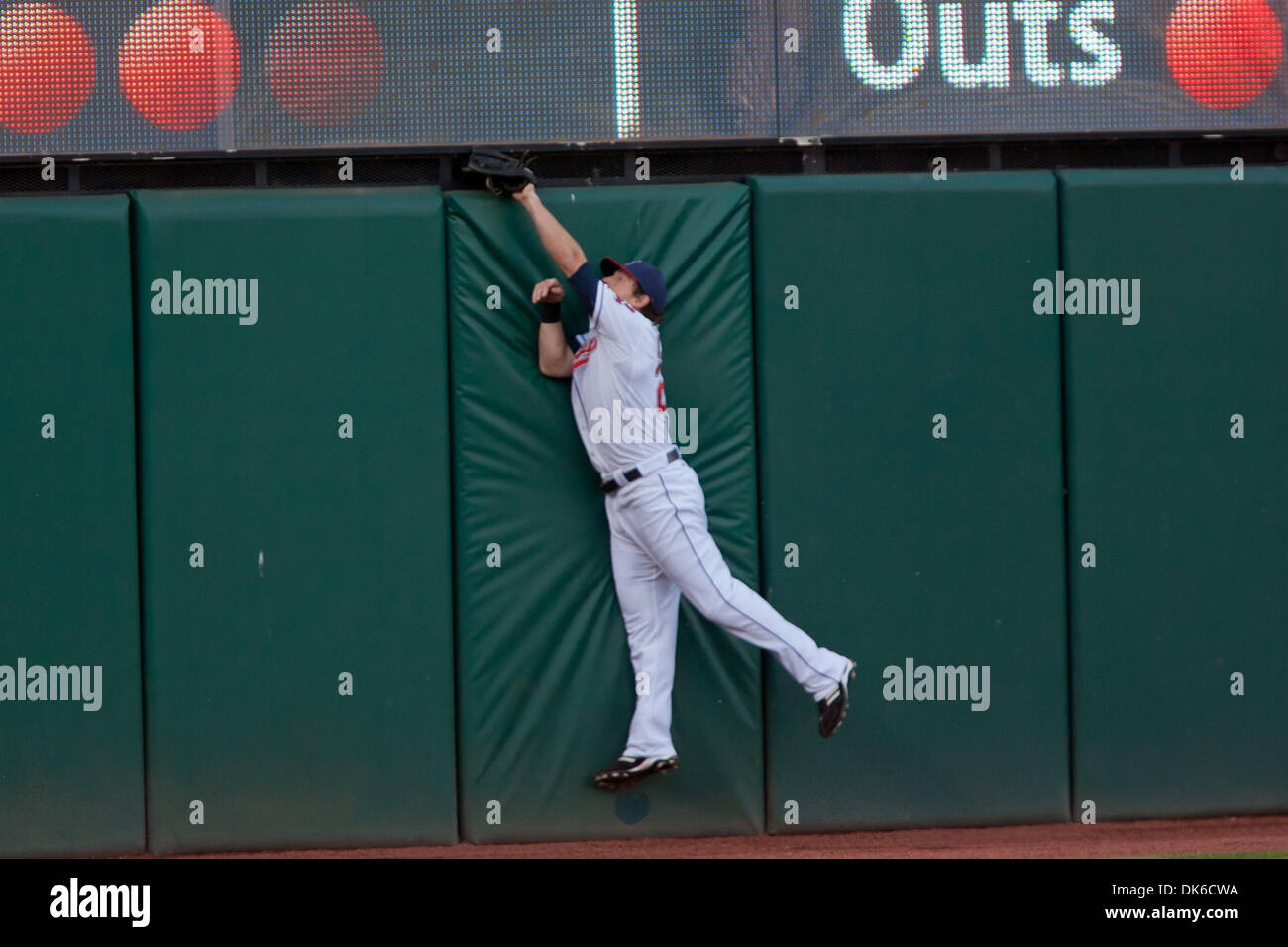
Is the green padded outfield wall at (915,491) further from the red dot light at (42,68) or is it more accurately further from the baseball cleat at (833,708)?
the red dot light at (42,68)

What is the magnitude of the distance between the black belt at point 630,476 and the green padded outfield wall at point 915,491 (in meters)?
0.43

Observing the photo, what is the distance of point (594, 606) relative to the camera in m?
6.32

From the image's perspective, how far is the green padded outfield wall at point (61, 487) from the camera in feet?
20.2

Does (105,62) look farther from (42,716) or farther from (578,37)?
(42,716)

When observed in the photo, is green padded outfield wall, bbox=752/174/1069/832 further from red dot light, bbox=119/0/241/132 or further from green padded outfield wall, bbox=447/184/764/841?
red dot light, bbox=119/0/241/132

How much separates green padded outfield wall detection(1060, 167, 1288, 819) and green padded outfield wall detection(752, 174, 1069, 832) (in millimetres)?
165

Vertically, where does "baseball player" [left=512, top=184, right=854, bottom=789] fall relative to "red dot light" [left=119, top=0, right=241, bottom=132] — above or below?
below

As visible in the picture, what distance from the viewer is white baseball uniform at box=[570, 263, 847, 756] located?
603 centimetres

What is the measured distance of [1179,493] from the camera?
650cm

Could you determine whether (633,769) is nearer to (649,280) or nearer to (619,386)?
(619,386)

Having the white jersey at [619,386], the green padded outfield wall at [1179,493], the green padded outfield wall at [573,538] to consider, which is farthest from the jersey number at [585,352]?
the green padded outfield wall at [1179,493]

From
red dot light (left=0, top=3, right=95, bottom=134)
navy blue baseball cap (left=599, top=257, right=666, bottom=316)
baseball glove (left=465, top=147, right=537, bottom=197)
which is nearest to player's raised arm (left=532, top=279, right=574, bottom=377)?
navy blue baseball cap (left=599, top=257, right=666, bottom=316)

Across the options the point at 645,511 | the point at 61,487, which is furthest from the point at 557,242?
the point at 61,487
